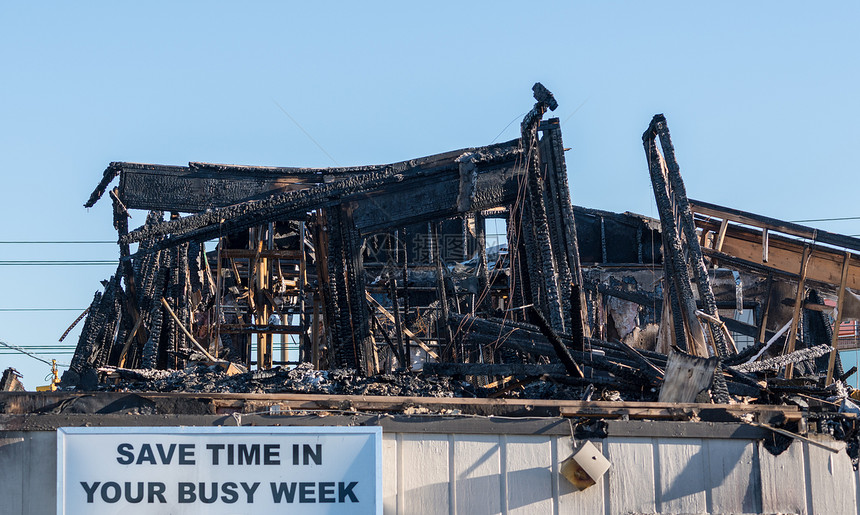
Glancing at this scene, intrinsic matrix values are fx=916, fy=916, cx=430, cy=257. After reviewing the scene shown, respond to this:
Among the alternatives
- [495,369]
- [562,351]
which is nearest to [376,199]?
[495,369]

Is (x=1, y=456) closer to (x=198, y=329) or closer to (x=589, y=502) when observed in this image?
(x=589, y=502)

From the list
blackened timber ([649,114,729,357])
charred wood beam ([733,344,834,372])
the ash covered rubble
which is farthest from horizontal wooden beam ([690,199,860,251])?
charred wood beam ([733,344,834,372])

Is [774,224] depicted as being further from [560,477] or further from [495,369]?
[560,477]

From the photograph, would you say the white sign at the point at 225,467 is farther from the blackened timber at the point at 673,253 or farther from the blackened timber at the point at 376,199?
the blackened timber at the point at 673,253

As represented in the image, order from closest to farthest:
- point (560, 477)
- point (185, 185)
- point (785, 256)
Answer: point (560, 477) → point (185, 185) → point (785, 256)

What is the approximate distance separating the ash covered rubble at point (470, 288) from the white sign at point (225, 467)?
1009mm

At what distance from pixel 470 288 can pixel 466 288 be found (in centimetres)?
15

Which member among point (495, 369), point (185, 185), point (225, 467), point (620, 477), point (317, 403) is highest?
point (185, 185)

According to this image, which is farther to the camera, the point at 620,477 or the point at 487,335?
the point at 487,335

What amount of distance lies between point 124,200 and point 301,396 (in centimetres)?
904

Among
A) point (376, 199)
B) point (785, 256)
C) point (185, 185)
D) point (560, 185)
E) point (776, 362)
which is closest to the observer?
point (776, 362)

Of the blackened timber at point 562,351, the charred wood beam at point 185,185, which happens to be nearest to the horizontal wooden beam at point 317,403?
the blackened timber at point 562,351

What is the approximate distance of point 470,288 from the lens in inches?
760

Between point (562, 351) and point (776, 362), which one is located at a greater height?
point (562, 351)
